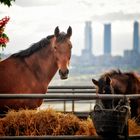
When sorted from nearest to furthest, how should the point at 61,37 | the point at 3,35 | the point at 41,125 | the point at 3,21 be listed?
1. the point at 41,125
2. the point at 61,37
3. the point at 3,21
4. the point at 3,35

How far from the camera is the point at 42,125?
726 centimetres

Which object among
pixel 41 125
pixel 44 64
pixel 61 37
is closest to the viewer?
pixel 41 125

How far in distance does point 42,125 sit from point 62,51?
7.76ft

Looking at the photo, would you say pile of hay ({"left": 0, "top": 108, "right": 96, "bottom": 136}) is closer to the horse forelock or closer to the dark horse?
the dark horse

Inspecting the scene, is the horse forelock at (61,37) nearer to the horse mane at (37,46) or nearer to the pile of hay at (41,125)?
the horse mane at (37,46)

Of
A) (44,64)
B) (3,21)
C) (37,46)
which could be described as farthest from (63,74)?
(3,21)

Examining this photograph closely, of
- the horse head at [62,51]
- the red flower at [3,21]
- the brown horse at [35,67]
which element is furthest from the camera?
the red flower at [3,21]

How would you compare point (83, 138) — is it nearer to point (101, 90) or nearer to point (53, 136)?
point (53, 136)

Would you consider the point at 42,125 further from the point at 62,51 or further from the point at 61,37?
the point at 61,37

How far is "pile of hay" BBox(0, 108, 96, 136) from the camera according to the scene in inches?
285

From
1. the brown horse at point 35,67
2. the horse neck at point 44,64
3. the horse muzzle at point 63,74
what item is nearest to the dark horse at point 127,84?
the horse muzzle at point 63,74

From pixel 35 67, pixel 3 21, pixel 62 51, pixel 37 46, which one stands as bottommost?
pixel 35 67

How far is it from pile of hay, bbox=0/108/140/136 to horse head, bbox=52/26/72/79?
1914 mm

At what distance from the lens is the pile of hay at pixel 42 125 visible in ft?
23.8
